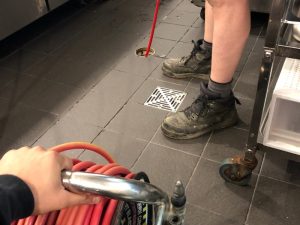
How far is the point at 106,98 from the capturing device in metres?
1.50

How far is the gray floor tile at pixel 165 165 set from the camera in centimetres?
112

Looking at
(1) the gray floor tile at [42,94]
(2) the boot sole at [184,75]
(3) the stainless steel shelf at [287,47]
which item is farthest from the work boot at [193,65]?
(3) the stainless steel shelf at [287,47]

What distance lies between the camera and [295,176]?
1.12 metres

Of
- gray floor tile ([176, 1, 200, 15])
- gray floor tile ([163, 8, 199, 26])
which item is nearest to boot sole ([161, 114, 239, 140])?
gray floor tile ([163, 8, 199, 26])

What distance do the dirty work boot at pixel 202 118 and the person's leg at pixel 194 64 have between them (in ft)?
1.06

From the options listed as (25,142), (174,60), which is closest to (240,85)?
(174,60)

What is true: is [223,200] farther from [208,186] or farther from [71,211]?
[71,211]

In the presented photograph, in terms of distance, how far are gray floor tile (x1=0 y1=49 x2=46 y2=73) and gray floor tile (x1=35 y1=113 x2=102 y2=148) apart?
1.69 ft

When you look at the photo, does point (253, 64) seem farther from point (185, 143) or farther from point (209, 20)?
point (185, 143)

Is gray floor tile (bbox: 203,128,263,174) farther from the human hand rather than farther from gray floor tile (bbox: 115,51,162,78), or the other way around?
the human hand

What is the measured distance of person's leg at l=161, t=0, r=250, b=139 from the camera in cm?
102

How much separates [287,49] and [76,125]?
0.85 m

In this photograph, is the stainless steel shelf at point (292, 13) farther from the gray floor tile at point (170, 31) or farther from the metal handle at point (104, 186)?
the gray floor tile at point (170, 31)

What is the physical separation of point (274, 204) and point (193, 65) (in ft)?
2.42
